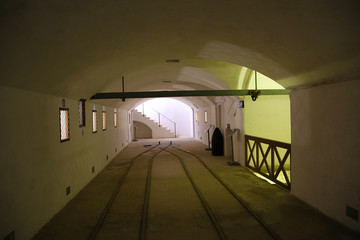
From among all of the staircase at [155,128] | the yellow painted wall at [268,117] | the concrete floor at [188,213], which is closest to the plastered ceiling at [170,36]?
the concrete floor at [188,213]

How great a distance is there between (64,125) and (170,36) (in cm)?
356

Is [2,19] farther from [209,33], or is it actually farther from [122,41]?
[209,33]

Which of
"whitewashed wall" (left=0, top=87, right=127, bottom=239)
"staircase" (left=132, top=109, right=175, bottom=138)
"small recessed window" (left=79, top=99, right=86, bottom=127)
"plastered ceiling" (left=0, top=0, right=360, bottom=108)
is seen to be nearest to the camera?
"plastered ceiling" (left=0, top=0, right=360, bottom=108)

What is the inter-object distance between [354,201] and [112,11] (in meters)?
4.85

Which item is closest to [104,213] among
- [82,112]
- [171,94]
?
[82,112]

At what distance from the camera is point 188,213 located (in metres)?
5.69

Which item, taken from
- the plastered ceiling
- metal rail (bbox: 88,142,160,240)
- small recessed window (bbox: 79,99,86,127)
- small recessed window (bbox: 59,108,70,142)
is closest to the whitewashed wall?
small recessed window (bbox: 59,108,70,142)

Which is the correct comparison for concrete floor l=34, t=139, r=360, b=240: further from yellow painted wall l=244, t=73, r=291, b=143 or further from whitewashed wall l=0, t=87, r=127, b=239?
yellow painted wall l=244, t=73, r=291, b=143

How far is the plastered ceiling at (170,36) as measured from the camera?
309cm

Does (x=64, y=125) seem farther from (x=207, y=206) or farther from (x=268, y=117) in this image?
(x=268, y=117)

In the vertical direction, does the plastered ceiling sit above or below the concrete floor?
above

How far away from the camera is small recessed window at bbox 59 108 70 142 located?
646 cm

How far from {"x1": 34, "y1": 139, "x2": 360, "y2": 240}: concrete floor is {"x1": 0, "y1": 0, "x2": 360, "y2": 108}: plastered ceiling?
2632 millimetres

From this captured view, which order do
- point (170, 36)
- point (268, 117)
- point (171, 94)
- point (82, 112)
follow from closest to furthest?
point (170, 36) → point (82, 112) → point (171, 94) → point (268, 117)
